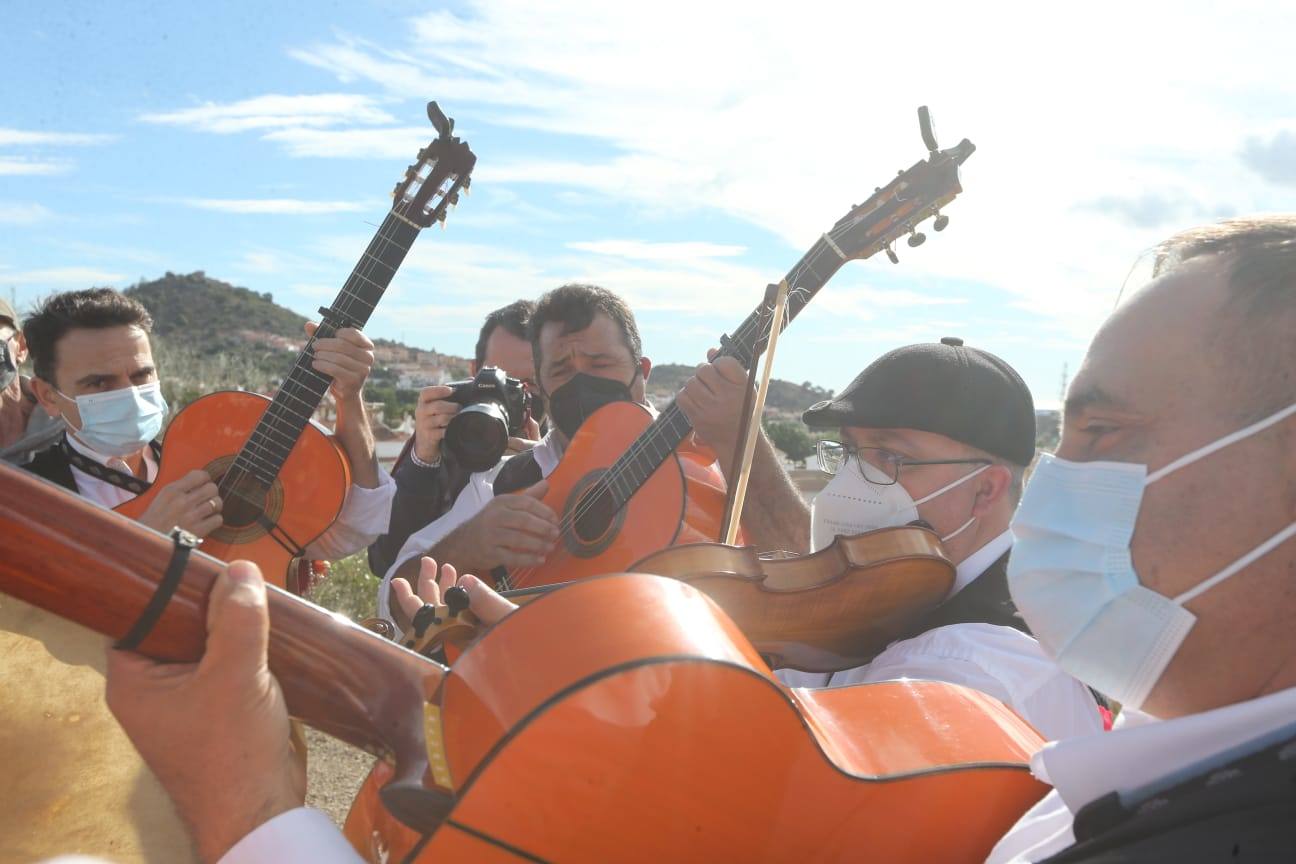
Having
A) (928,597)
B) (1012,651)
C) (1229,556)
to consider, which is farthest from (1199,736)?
(928,597)

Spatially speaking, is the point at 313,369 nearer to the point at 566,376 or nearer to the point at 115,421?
the point at 115,421

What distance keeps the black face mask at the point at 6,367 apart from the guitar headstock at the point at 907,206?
3367 millimetres

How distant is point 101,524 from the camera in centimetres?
119

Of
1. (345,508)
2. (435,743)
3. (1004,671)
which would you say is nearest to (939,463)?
(1004,671)

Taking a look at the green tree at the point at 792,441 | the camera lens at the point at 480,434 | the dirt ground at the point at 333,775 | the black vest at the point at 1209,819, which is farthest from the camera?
the green tree at the point at 792,441

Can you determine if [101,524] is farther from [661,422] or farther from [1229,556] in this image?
[661,422]

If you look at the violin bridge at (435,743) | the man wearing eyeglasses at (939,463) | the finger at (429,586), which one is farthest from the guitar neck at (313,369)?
the violin bridge at (435,743)

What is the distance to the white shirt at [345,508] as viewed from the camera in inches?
143

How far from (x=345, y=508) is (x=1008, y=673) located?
8.90 ft

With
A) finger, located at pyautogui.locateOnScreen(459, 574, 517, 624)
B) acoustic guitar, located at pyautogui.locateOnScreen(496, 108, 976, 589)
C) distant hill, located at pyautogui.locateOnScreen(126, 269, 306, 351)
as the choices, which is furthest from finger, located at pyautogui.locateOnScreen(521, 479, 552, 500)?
distant hill, located at pyautogui.locateOnScreen(126, 269, 306, 351)

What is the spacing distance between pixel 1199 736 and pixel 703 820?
0.61 meters

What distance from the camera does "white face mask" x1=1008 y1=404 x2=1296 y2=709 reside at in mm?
1244

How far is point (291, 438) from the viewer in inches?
138

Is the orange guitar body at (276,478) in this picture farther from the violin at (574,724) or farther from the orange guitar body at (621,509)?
the violin at (574,724)
